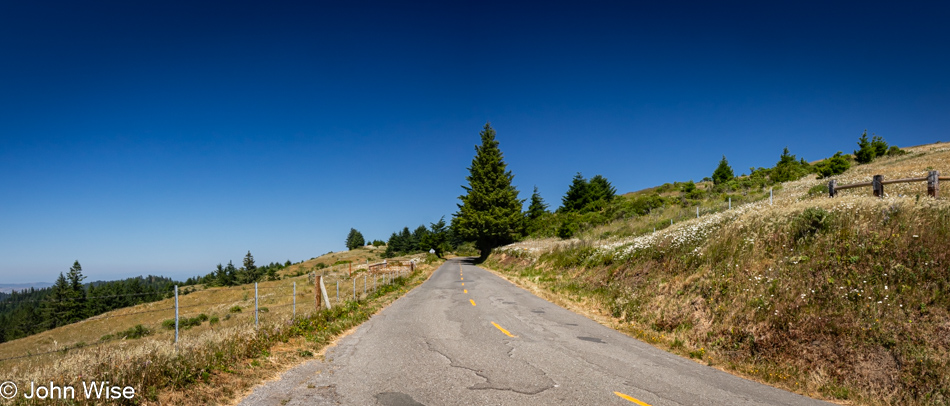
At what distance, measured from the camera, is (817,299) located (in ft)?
28.1

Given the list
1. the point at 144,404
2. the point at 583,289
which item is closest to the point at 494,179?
the point at 583,289

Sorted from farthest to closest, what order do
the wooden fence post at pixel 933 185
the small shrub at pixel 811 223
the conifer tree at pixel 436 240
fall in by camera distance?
1. the conifer tree at pixel 436 240
2. the wooden fence post at pixel 933 185
3. the small shrub at pixel 811 223

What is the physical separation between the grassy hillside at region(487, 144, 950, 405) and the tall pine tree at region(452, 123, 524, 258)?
106ft

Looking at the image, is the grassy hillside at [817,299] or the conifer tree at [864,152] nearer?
the grassy hillside at [817,299]

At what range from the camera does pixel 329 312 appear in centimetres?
1284

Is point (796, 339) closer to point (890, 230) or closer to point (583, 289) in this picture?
point (890, 230)

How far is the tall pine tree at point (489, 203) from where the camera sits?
155 feet

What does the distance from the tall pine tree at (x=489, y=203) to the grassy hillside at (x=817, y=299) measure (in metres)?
32.2

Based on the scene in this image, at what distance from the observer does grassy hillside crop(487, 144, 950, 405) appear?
267 inches

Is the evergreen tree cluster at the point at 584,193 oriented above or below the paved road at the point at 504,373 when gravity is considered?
above

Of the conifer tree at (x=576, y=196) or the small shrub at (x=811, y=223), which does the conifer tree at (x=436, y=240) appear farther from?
the small shrub at (x=811, y=223)

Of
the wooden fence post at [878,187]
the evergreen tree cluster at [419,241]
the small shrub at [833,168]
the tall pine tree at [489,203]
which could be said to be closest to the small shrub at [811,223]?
the wooden fence post at [878,187]

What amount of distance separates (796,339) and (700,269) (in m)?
4.54

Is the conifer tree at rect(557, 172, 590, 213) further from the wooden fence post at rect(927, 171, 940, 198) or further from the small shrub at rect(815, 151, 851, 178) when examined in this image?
the wooden fence post at rect(927, 171, 940, 198)
